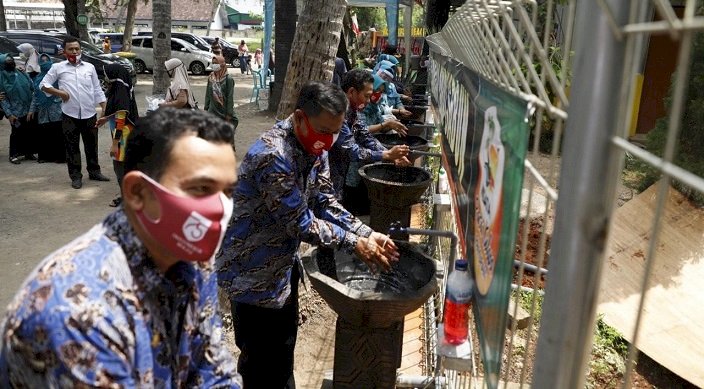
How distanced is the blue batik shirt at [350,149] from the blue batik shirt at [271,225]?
1.90 metres

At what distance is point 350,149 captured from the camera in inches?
187

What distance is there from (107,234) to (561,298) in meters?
0.97

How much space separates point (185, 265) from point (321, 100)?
1342mm

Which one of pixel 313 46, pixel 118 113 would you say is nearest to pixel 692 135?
pixel 313 46

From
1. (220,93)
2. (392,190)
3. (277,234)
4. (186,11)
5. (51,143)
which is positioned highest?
(186,11)

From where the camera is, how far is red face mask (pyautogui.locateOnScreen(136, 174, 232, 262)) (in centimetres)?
130

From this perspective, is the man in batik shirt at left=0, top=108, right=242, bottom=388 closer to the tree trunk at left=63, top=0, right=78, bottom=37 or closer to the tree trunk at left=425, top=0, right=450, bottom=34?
the tree trunk at left=425, top=0, right=450, bottom=34

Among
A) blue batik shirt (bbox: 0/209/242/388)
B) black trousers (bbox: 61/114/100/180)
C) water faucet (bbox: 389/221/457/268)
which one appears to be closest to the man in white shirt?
black trousers (bbox: 61/114/100/180)

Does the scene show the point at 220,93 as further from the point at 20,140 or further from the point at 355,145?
the point at 20,140

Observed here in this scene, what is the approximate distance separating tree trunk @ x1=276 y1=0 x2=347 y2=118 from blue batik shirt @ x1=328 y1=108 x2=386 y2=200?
0.49 metres

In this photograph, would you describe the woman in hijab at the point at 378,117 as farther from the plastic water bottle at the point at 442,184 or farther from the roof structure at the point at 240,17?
the roof structure at the point at 240,17

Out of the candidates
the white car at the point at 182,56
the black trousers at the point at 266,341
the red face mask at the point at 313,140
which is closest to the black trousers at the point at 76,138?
the black trousers at the point at 266,341

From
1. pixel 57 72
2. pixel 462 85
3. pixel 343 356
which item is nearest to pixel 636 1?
pixel 462 85

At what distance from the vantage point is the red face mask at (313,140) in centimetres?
262
